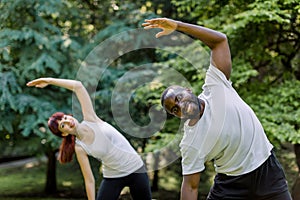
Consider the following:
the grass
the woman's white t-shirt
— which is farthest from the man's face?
the grass

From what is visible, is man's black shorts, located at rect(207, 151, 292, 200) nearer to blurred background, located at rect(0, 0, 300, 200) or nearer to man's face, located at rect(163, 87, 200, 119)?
man's face, located at rect(163, 87, 200, 119)

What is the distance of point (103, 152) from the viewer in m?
3.05

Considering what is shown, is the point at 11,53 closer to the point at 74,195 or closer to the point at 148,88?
the point at 148,88

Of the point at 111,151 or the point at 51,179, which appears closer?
the point at 111,151

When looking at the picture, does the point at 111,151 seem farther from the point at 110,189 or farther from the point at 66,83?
the point at 66,83

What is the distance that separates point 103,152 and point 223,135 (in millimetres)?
1297

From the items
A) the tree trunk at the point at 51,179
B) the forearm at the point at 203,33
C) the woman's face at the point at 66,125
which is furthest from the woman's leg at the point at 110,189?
the tree trunk at the point at 51,179

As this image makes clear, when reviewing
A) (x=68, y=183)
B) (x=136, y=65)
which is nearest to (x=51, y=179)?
(x=68, y=183)

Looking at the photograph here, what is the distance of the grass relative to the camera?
6.82 metres

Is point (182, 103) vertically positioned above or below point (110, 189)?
above

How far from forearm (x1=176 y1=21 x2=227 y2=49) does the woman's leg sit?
146 centimetres

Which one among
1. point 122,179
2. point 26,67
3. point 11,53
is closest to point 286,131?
point 122,179

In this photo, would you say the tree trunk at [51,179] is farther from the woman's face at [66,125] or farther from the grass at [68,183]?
the woman's face at [66,125]

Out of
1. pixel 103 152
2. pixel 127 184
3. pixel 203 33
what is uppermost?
pixel 203 33
